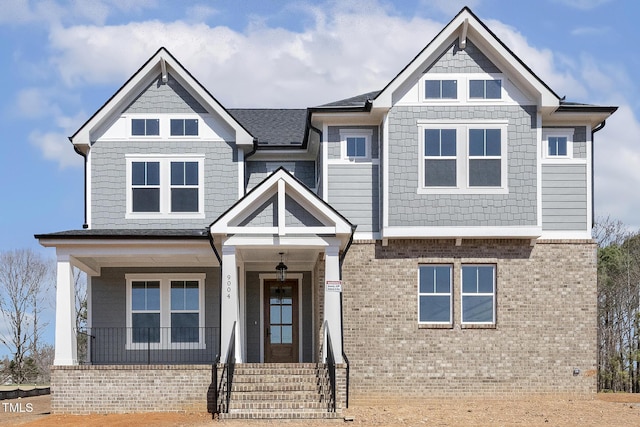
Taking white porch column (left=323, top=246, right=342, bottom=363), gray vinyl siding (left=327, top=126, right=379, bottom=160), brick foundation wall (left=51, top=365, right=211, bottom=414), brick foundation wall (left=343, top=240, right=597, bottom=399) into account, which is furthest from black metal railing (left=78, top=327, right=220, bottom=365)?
gray vinyl siding (left=327, top=126, right=379, bottom=160)

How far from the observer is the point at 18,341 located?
45.8m

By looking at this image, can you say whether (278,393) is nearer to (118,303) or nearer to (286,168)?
(118,303)

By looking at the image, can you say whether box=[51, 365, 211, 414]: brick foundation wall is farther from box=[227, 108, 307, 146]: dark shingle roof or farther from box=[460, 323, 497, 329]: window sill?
box=[227, 108, 307, 146]: dark shingle roof

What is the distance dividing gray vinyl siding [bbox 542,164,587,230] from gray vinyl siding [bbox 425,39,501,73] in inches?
114

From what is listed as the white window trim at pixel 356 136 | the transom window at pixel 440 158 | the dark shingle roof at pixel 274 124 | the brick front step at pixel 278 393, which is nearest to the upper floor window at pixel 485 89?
the transom window at pixel 440 158

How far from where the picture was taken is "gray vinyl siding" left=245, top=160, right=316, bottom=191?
23.9 m

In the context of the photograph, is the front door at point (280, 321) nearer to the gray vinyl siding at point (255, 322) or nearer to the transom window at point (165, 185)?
the gray vinyl siding at point (255, 322)

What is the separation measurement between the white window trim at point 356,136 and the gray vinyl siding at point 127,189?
3035 millimetres

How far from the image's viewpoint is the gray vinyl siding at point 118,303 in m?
22.8

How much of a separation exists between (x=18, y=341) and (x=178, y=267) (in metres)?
26.0

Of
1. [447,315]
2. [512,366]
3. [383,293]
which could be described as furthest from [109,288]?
[512,366]

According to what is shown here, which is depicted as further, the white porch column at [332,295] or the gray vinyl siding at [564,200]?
the gray vinyl siding at [564,200]

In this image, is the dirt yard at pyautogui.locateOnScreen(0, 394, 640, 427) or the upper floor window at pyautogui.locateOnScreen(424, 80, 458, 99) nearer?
the dirt yard at pyautogui.locateOnScreen(0, 394, 640, 427)

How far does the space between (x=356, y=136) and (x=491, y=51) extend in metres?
3.72
